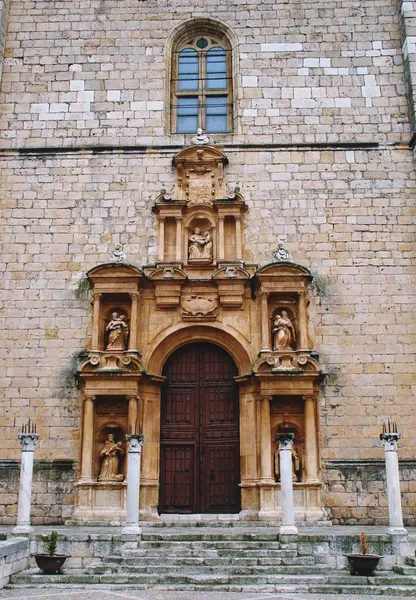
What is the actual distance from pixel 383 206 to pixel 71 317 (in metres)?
6.03

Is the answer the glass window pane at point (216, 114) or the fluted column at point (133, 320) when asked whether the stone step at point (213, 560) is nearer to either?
the fluted column at point (133, 320)

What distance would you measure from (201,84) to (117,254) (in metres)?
4.22

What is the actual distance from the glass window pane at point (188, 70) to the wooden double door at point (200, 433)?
543cm

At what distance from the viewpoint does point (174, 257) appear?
41.4ft

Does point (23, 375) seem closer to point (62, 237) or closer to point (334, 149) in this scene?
point (62, 237)

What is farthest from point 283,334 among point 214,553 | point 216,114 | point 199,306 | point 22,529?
point 22,529

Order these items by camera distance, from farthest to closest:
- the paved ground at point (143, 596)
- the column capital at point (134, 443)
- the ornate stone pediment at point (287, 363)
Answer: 1. the ornate stone pediment at point (287, 363)
2. the column capital at point (134, 443)
3. the paved ground at point (143, 596)

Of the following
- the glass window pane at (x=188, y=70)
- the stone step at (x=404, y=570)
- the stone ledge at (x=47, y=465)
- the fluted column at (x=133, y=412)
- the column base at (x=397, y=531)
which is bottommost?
the stone step at (x=404, y=570)

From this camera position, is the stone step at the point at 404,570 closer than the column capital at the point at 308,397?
Yes

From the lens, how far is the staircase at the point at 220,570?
790 centimetres

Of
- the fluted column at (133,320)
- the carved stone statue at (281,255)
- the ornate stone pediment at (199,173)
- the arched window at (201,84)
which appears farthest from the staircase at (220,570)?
the arched window at (201,84)

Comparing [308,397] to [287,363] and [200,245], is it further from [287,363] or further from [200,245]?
[200,245]

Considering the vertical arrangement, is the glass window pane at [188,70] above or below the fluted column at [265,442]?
above

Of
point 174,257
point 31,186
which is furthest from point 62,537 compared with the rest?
point 31,186
